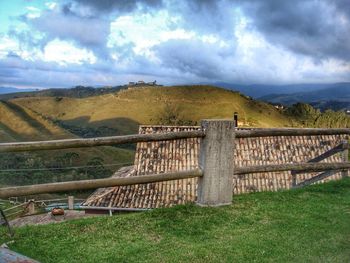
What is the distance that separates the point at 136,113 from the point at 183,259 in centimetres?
11620

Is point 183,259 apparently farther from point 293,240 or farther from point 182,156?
point 182,156

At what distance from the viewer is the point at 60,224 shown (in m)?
5.78

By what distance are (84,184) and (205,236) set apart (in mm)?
1579

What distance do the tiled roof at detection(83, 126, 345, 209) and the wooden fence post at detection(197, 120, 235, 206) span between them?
1226 centimetres

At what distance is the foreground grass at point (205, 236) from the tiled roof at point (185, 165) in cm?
1254

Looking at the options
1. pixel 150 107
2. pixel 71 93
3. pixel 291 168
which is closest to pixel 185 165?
pixel 291 168

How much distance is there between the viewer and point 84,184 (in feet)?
18.3

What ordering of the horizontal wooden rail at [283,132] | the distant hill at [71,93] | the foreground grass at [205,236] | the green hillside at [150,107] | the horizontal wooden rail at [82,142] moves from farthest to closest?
the distant hill at [71,93], the green hillside at [150,107], the horizontal wooden rail at [283,132], the horizontal wooden rail at [82,142], the foreground grass at [205,236]

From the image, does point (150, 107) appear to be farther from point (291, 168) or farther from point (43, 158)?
point (291, 168)

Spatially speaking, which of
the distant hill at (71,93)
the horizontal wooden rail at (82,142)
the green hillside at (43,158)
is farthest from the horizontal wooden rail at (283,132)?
the distant hill at (71,93)

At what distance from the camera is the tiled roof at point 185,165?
1994 centimetres

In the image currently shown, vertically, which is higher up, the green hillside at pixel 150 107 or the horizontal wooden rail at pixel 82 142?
the horizontal wooden rail at pixel 82 142

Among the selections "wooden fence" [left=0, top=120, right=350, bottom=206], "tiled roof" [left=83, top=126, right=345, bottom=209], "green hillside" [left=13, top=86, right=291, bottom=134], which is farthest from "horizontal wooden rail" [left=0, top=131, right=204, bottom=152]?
"green hillside" [left=13, top=86, right=291, bottom=134]

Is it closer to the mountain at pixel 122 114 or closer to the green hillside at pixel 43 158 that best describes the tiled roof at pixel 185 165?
the green hillside at pixel 43 158
